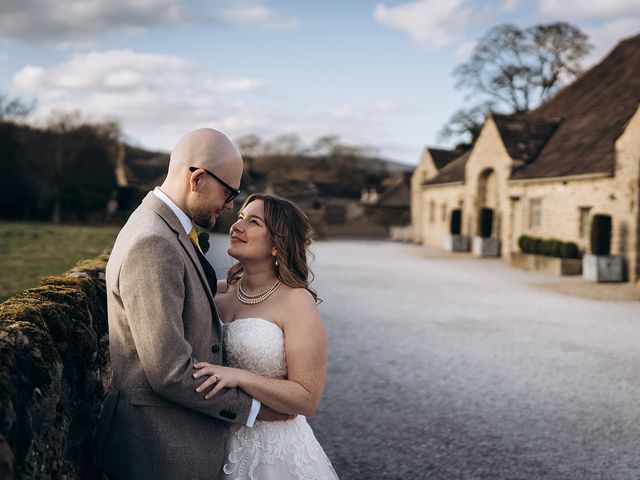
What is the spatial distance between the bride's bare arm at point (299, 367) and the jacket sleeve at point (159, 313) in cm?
38

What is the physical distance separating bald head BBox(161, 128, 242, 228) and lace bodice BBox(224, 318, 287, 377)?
0.64m

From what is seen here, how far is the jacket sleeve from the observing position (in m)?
2.11

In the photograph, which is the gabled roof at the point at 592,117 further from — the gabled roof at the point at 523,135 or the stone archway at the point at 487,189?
the stone archway at the point at 487,189

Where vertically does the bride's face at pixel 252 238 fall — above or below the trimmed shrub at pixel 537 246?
above

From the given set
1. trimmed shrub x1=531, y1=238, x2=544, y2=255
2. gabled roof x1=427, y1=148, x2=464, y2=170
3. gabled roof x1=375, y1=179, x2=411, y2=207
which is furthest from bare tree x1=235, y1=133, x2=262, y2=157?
trimmed shrub x1=531, y1=238, x2=544, y2=255

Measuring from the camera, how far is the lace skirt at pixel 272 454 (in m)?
2.77

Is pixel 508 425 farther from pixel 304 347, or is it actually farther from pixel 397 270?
pixel 397 270

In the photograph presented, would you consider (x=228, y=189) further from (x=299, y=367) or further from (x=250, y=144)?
(x=250, y=144)

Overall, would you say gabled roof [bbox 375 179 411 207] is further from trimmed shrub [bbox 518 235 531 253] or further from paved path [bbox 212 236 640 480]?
paved path [bbox 212 236 640 480]

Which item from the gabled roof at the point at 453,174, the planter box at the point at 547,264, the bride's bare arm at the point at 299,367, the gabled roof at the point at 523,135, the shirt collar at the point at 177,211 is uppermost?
the gabled roof at the point at 523,135

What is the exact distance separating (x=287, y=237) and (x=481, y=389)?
4746 mm

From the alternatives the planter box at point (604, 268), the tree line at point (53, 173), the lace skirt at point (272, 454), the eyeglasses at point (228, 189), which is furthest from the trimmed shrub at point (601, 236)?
the tree line at point (53, 173)

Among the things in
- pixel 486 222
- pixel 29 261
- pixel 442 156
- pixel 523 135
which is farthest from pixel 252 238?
pixel 442 156

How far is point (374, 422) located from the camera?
18.5 ft
